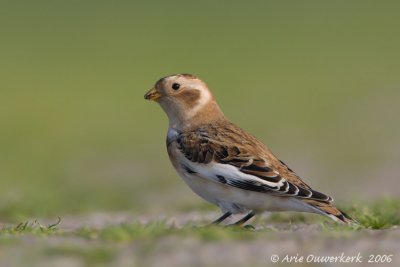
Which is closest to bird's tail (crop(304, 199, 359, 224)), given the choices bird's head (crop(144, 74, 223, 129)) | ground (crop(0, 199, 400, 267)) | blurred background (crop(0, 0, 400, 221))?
ground (crop(0, 199, 400, 267))

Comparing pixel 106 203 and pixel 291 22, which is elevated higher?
pixel 291 22

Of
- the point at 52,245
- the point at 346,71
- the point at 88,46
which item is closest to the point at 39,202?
the point at 52,245

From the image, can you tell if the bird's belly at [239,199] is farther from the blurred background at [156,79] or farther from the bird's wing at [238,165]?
the blurred background at [156,79]

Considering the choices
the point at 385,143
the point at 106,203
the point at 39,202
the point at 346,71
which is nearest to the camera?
the point at 39,202

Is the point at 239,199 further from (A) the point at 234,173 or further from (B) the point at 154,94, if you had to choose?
(B) the point at 154,94

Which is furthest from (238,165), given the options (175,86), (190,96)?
(175,86)

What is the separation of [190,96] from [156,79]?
22114 millimetres

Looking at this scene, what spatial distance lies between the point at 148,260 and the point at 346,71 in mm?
27419

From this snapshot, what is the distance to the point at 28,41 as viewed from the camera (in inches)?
1591

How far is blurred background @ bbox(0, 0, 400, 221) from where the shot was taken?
17.2 metres

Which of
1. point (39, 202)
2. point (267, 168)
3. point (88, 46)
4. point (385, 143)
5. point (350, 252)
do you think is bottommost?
point (350, 252)

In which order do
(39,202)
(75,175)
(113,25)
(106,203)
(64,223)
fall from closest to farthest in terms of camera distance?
(64,223) < (39,202) < (106,203) < (75,175) < (113,25)

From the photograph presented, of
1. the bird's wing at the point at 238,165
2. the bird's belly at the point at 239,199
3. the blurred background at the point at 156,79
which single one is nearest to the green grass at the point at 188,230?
the bird's belly at the point at 239,199

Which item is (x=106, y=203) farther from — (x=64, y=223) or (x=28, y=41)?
(x=28, y=41)
